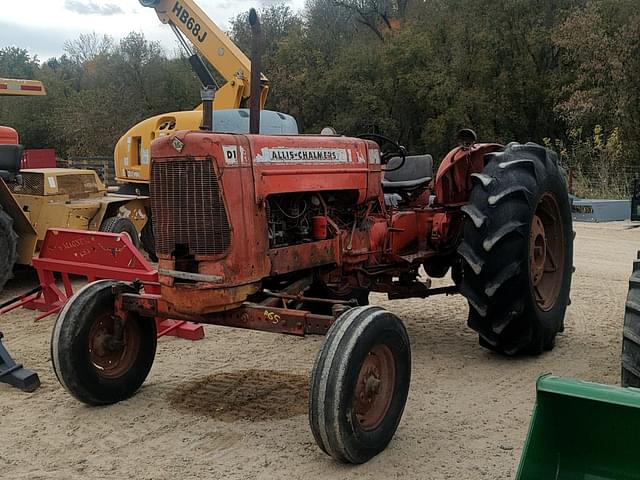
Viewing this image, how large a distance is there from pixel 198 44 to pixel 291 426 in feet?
30.3

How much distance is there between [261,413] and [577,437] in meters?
1.97

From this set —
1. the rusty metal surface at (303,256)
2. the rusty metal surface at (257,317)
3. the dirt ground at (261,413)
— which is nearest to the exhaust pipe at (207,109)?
the rusty metal surface at (303,256)

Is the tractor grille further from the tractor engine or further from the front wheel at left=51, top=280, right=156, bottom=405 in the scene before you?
the front wheel at left=51, top=280, right=156, bottom=405

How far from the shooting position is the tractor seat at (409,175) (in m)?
5.89

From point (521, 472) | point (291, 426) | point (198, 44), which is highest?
point (198, 44)

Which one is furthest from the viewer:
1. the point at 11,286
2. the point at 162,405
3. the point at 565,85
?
the point at 565,85

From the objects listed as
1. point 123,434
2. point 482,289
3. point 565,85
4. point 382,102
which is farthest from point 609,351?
point 382,102

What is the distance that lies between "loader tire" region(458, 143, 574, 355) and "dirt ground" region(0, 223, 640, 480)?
26cm

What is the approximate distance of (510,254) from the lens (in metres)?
5.08

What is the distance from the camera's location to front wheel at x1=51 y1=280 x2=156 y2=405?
4.29 m

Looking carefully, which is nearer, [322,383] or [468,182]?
[322,383]

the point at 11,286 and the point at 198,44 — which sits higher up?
the point at 198,44

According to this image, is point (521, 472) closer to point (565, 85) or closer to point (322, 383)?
point (322, 383)

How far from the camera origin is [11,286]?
8742mm
